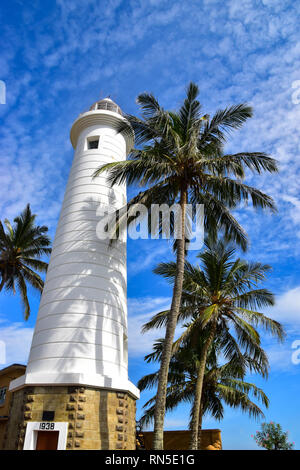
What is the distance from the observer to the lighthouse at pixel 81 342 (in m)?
12.4

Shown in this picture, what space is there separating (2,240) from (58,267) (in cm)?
1064

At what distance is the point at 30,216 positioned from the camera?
2658 cm

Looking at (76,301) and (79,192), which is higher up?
(79,192)

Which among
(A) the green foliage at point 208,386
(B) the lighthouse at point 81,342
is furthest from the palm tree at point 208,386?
(B) the lighthouse at point 81,342

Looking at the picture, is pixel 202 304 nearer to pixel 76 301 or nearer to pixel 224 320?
pixel 224 320

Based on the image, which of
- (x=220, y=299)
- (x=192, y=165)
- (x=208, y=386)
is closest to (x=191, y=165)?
(x=192, y=165)

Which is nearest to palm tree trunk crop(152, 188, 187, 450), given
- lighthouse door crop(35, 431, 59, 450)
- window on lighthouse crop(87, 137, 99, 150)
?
lighthouse door crop(35, 431, 59, 450)

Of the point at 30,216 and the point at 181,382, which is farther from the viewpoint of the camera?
the point at 30,216

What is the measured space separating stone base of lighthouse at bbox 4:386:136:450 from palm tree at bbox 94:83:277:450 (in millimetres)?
6412

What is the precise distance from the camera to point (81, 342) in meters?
13.7

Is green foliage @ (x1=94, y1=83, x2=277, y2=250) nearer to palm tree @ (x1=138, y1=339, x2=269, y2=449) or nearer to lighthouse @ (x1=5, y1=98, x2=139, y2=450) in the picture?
lighthouse @ (x1=5, y1=98, x2=139, y2=450)

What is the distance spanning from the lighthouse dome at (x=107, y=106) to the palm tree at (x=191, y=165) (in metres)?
5.30

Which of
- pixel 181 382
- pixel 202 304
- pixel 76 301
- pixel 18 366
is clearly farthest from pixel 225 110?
pixel 18 366

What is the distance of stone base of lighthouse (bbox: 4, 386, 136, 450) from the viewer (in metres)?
12.1
